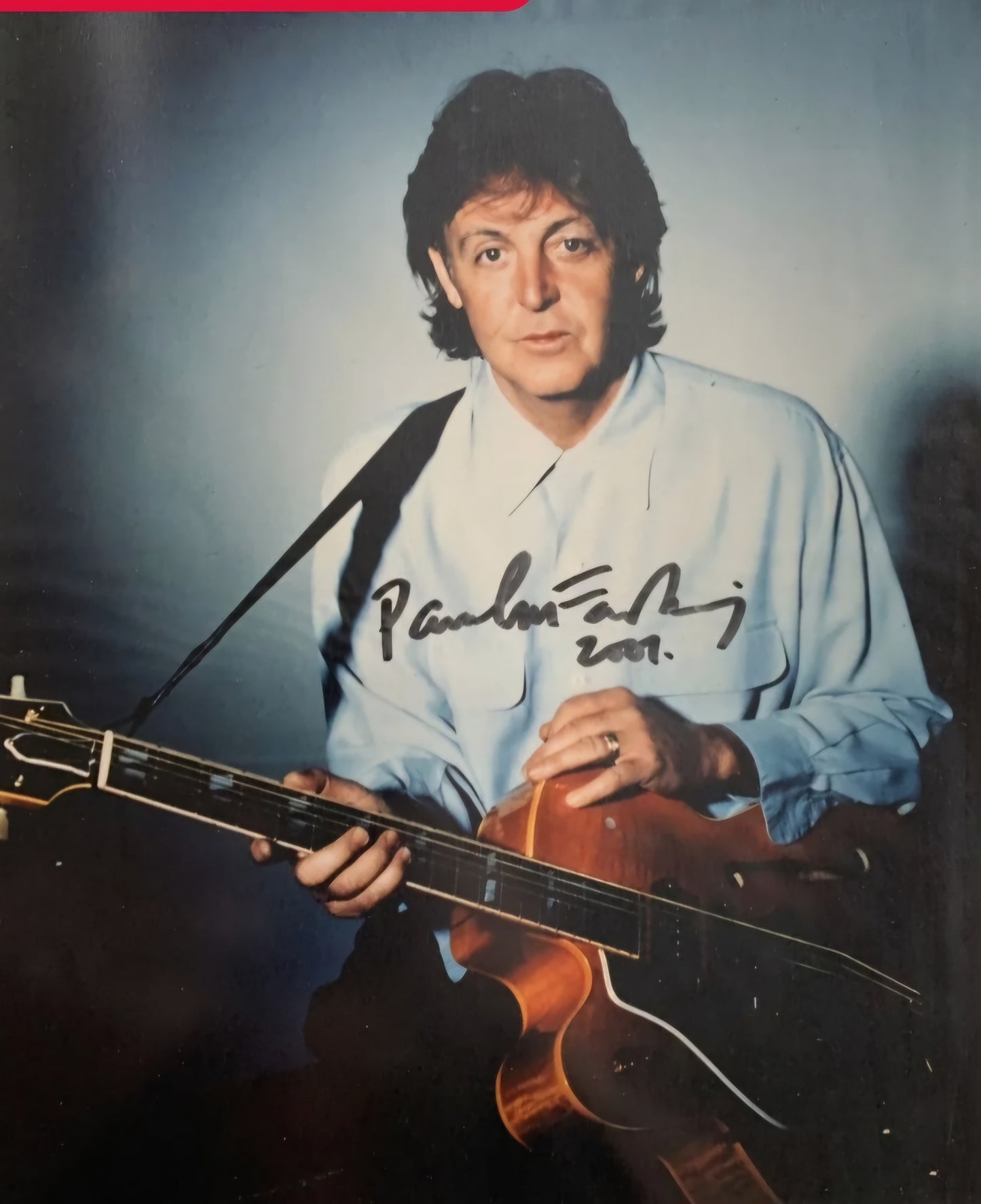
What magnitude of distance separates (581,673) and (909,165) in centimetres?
97

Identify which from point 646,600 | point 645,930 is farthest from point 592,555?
point 645,930

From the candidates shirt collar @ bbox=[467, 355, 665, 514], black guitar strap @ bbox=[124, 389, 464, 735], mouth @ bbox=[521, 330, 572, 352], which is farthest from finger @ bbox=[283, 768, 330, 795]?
mouth @ bbox=[521, 330, 572, 352]

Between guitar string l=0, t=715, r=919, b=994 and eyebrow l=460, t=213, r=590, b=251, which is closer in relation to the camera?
guitar string l=0, t=715, r=919, b=994

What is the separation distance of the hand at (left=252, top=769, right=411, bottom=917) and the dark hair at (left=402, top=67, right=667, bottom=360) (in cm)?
72

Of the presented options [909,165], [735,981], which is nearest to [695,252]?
[909,165]

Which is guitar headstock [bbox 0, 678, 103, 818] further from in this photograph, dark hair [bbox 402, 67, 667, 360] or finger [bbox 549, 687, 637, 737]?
dark hair [bbox 402, 67, 667, 360]

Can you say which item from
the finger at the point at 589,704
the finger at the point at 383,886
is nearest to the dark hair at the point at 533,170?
the finger at the point at 589,704

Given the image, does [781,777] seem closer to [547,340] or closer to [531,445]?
[531,445]

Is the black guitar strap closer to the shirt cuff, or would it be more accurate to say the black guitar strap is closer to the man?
the man

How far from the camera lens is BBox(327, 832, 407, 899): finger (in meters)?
1.33

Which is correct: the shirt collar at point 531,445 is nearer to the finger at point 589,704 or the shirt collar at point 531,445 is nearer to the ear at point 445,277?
the ear at point 445,277

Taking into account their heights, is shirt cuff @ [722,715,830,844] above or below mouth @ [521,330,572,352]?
below

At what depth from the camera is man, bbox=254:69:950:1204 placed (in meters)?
1.40
